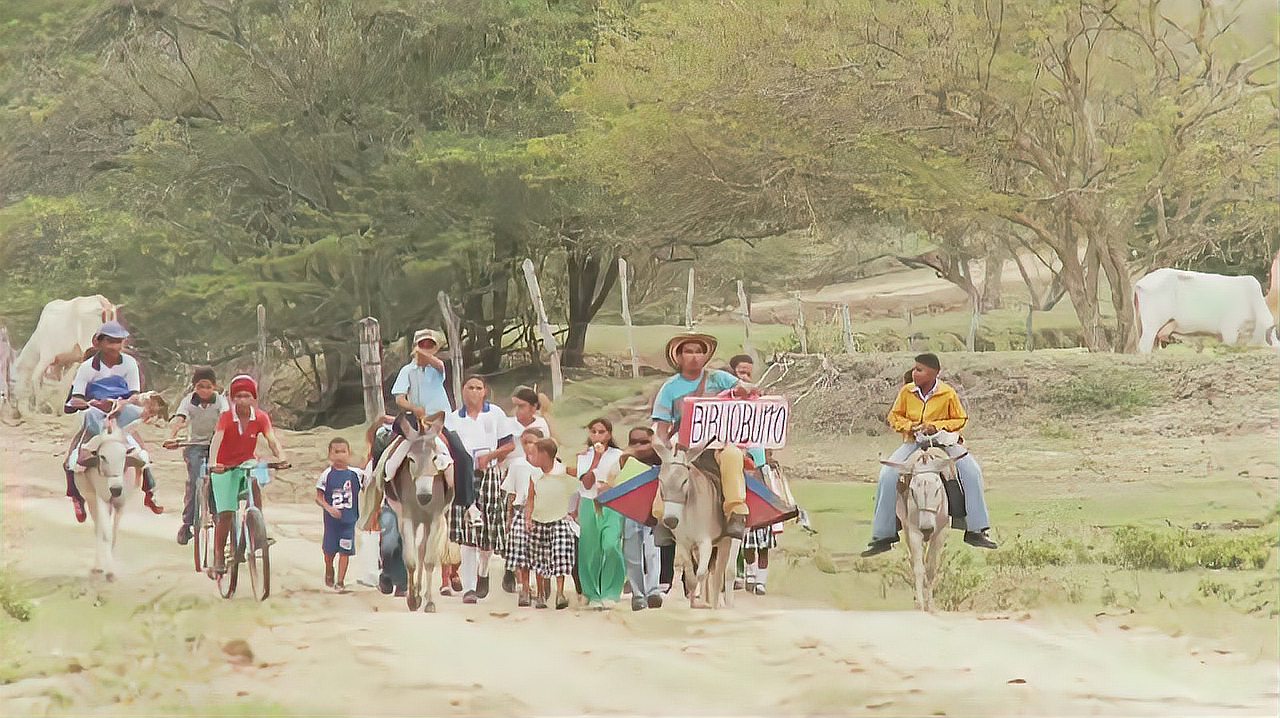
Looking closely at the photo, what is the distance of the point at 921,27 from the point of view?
50.2 feet

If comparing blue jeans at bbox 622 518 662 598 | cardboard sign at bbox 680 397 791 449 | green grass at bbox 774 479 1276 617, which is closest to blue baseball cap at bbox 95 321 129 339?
blue jeans at bbox 622 518 662 598

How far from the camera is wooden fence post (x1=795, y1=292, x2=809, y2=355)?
17.1 m

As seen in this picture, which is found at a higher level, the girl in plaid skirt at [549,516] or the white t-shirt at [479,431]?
the white t-shirt at [479,431]

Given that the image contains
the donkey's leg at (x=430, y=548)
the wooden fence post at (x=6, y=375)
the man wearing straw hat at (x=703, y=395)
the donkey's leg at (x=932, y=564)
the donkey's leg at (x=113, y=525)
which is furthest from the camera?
the wooden fence post at (x=6, y=375)

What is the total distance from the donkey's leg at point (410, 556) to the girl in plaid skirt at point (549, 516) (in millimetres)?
682

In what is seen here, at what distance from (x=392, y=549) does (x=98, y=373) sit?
7.21ft

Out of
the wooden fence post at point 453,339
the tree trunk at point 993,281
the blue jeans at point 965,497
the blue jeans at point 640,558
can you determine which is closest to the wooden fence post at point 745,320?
the tree trunk at point 993,281

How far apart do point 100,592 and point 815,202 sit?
720cm

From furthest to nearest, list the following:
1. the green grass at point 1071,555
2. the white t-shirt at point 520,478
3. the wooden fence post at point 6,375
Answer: the wooden fence post at point 6,375 < the green grass at point 1071,555 < the white t-shirt at point 520,478

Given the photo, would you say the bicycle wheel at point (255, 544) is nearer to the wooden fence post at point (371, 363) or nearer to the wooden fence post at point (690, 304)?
the wooden fence post at point (371, 363)

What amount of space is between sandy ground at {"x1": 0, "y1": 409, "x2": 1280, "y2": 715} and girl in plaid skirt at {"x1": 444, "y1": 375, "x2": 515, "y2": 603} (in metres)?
0.45

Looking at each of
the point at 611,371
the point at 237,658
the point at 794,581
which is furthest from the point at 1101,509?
the point at 237,658

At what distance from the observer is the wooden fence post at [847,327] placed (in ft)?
56.4

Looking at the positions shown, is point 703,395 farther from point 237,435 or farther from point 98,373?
point 98,373
